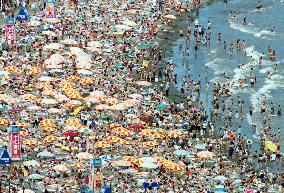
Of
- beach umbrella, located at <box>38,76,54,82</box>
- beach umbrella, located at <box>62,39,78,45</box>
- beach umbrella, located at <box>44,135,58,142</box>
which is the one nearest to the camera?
beach umbrella, located at <box>44,135,58,142</box>

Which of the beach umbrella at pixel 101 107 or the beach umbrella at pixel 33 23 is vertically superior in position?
the beach umbrella at pixel 33 23

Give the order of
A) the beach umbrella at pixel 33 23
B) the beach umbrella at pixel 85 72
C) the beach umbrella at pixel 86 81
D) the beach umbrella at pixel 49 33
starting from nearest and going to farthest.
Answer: the beach umbrella at pixel 86 81, the beach umbrella at pixel 85 72, the beach umbrella at pixel 49 33, the beach umbrella at pixel 33 23

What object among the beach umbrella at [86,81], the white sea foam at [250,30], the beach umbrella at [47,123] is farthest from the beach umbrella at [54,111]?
the white sea foam at [250,30]

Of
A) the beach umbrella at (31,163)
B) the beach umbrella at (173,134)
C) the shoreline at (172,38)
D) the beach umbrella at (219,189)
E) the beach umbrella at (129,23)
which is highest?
the beach umbrella at (31,163)

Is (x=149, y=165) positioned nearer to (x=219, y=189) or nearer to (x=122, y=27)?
(x=219, y=189)

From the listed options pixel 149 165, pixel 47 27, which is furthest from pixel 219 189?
pixel 47 27

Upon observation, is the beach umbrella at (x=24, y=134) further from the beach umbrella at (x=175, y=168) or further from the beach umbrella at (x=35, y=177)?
the beach umbrella at (x=175, y=168)

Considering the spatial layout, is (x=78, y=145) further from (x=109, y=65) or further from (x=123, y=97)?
(x=109, y=65)

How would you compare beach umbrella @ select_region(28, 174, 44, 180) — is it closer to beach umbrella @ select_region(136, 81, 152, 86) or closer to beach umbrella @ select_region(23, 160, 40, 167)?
beach umbrella @ select_region(23, 160, 40, 167)

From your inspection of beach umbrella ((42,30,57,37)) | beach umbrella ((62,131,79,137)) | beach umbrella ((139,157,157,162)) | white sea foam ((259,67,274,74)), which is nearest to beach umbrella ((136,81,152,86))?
beach umbrella ((42,30,57,37))
